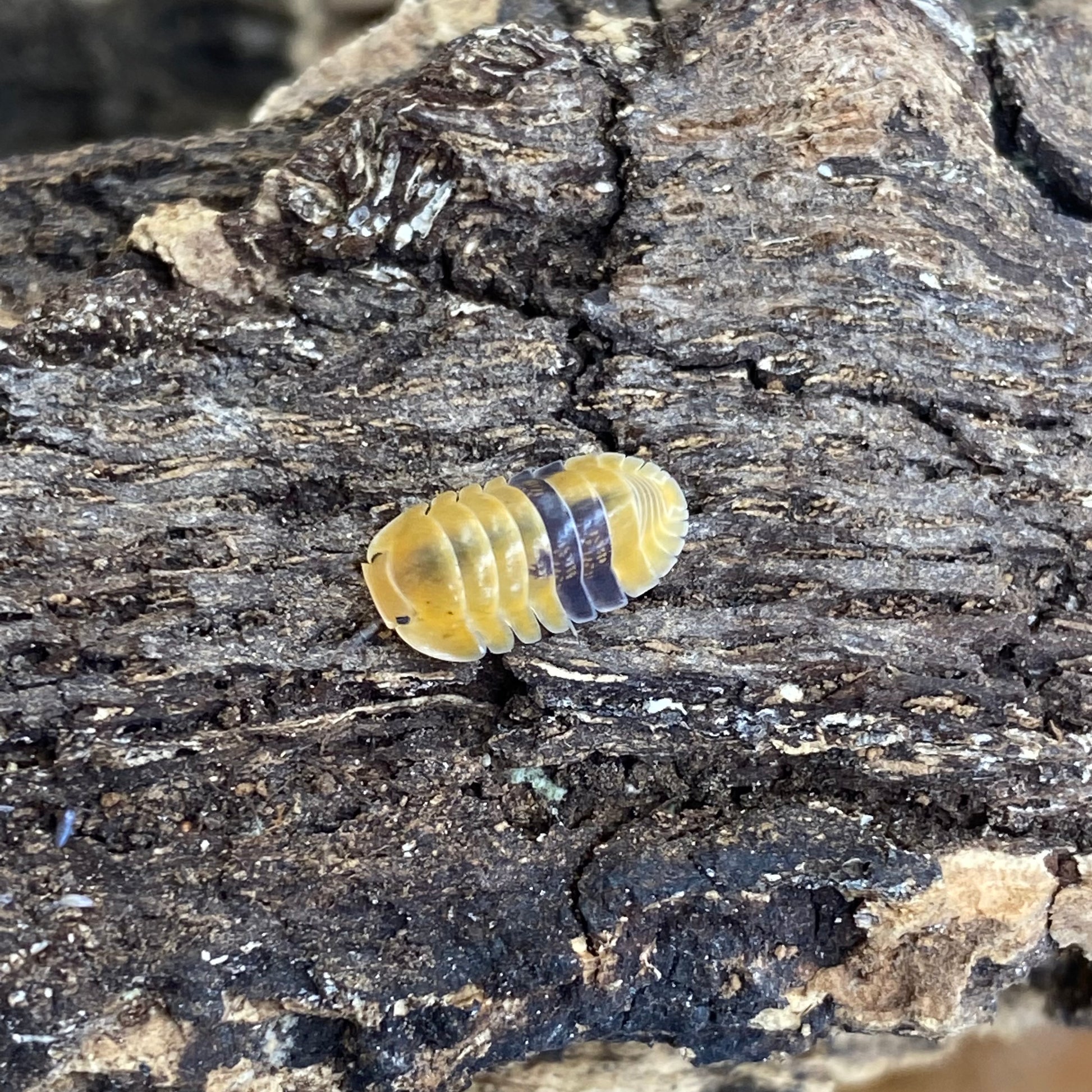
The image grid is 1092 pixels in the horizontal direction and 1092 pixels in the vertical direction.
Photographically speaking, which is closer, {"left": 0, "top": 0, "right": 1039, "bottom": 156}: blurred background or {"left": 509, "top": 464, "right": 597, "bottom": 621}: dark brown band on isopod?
{"left": 509, "top": 464, "right": 597, "bottom": 621}: dark brown band on isopod

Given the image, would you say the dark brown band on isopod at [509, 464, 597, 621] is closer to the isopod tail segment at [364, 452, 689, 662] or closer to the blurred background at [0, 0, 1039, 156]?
the isopod tail segment at [364, 452, 689, 662]

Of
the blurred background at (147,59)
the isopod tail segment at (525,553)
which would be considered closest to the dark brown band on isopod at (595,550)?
the isopod tail segment at (525,553)

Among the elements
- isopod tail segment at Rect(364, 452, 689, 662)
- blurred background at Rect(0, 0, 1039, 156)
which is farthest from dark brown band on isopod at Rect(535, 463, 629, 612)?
blurred background at Rect(0, 0, 1039, 156)

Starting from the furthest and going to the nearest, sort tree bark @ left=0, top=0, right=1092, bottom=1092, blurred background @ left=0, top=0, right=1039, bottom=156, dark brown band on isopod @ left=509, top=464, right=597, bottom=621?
blurred background @ left=0, top=0, right=1039, bottom=156
dark brown band on isopod @ left=509, top=464, right=597, bottom=621
tree bark @ left=0, top=0, right=1092, bottom=1092

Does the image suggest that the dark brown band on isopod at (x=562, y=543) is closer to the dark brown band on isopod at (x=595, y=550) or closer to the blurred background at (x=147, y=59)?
the dark brown band on isopod at (x=595, y=550)

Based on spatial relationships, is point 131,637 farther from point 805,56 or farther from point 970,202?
point 970,202
